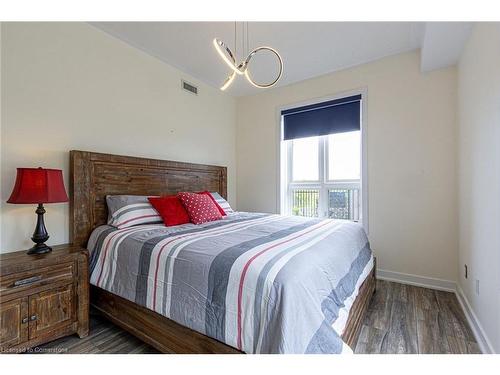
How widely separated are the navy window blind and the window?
0.06ft

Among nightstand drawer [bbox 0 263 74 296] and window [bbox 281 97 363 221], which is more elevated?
window [bbox 281 97 363 221]

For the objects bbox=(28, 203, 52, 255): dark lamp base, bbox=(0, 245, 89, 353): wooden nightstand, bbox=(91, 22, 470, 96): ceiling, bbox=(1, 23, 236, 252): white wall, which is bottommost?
bbox=(0, 245, 89, 353): wooden nightstand

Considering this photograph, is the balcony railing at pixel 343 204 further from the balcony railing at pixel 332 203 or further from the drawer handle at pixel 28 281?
the drawer handle at pixel 28 281

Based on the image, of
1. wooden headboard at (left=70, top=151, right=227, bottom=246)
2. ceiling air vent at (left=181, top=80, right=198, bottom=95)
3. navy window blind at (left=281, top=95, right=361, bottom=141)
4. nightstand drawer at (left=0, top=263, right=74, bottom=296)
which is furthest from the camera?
ceiling air vent at (left=181, top=80, right=198, bottom=95)

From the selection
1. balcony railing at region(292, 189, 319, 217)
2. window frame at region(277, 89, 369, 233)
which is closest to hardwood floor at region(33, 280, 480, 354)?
window frame at region(277, 89, 369, 233)

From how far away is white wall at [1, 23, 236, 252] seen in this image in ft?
6.01

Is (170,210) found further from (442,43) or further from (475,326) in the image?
(442,43)

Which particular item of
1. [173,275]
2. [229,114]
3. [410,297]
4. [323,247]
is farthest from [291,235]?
[229,114]

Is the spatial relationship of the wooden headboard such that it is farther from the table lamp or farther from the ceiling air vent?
the ceiling air vent

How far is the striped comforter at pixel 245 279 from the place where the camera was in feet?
3.47

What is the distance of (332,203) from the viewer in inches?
135

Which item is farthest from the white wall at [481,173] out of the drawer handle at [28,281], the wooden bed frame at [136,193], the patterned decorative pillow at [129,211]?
the drawer handle at [28,281]

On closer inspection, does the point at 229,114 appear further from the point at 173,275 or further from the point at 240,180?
the point at 173,275

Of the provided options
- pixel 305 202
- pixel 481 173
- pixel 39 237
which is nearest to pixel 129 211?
pixel 39 237
